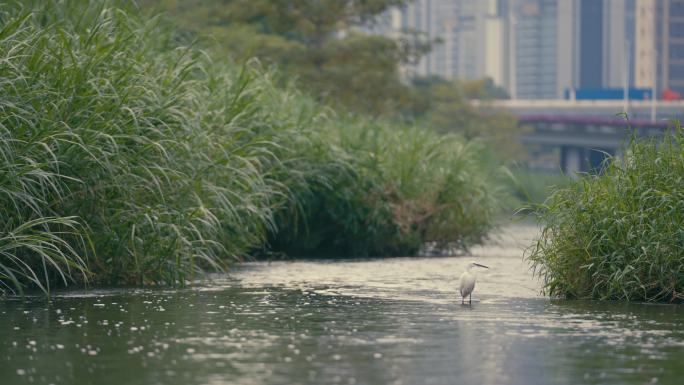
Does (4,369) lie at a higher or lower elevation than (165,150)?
lower

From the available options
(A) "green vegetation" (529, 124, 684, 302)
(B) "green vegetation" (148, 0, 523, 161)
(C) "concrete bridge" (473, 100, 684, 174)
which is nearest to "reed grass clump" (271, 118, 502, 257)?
(A) "green vegetation" (529, 124, 684, 302)

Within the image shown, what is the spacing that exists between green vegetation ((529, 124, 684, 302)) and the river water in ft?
1.32

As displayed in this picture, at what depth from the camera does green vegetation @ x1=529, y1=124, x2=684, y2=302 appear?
16.0 m

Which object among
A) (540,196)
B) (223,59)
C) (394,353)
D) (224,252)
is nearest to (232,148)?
(224,252)

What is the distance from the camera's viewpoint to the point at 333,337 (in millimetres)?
12992

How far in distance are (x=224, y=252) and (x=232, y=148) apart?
58.5 inches

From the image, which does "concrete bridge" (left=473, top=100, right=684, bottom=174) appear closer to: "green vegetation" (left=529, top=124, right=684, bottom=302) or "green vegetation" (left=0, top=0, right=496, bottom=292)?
"green vegetation" (left=0, top=0, right=496, bottom=292)

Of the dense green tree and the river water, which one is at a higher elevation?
the dense green tree

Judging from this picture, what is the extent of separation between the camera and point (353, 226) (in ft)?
83.1

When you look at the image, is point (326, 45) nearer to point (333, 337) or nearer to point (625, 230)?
point (625, 230)

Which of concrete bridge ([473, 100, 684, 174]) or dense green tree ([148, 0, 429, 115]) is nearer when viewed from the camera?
dense green tree ([148, 0, 429, 115])

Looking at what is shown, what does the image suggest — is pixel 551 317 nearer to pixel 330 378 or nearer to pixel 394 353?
pixel 394 353

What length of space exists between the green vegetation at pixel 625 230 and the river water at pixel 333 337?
1.32ft

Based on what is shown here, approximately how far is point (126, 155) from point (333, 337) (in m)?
5.47
